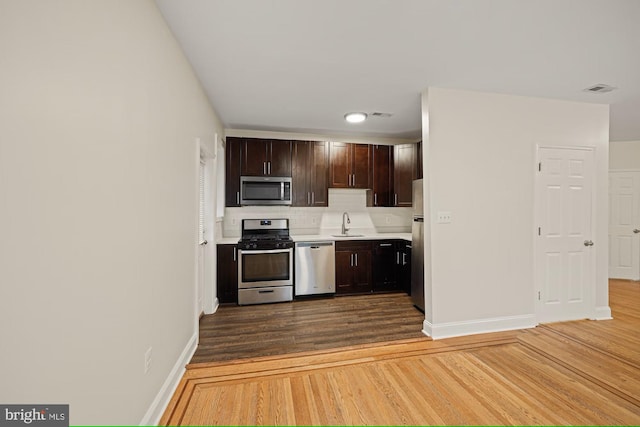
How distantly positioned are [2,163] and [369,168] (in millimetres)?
4254

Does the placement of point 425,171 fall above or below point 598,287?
above

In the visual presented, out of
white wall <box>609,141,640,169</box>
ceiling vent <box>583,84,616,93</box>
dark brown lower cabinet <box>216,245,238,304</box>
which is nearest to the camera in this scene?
ceiling vent <box>583,84,616,93</box>

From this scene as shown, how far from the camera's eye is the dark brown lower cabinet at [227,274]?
148 inches

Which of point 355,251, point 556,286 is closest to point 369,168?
point 355,251

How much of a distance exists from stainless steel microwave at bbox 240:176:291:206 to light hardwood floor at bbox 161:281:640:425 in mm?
2357

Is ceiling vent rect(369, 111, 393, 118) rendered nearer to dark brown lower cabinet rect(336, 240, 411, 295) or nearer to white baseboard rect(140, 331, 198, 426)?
dark brown lower cabinet rect(336, 240, 411, 295)

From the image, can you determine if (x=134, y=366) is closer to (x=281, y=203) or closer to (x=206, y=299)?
(x=206, y=299)

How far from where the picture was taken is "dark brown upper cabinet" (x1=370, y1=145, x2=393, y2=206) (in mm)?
4613

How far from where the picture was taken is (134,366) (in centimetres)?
143

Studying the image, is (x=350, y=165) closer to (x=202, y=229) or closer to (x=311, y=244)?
(x=311, y=244)

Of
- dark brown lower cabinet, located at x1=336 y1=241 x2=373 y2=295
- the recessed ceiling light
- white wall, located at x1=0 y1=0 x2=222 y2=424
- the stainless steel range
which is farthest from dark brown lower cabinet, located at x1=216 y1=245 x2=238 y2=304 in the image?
the recessed ceiling light

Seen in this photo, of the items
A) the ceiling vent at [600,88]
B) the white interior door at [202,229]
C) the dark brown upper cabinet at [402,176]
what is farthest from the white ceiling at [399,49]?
the dark brown upper cabinet at [402,176]

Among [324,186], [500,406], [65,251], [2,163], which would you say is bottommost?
[500,406]

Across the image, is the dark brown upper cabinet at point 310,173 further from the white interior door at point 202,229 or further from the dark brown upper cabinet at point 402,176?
the white interior door at point 202,229
